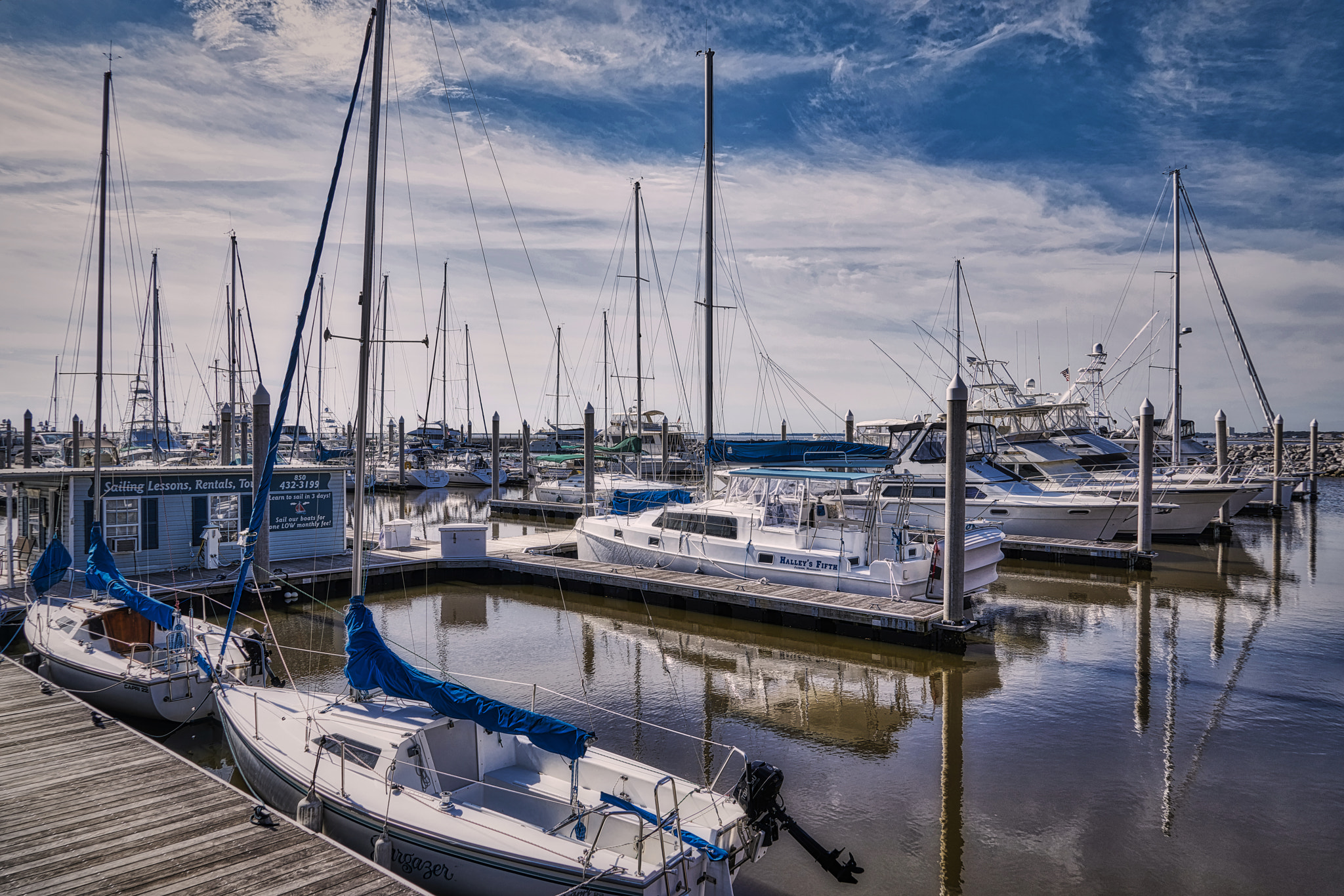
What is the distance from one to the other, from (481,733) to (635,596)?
469 inches

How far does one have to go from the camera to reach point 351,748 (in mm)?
7867

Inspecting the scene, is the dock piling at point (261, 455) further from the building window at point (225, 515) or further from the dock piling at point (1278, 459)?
the dock piling at point (1278, 459)

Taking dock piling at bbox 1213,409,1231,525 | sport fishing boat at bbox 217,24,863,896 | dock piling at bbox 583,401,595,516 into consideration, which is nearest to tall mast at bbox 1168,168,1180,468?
dock piling at bbox 1213,409,1231,525

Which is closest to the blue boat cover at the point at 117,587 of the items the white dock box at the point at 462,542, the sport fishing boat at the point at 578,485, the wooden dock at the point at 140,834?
the wooden dock at the point at 140,834

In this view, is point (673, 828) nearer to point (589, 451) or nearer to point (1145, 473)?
point (1145, 473)

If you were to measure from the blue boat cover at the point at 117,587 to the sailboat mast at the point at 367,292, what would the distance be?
12.5ft

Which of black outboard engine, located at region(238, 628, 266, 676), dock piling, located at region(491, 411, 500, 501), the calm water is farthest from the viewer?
dock piling, located at region(491, 411, 500, 501)

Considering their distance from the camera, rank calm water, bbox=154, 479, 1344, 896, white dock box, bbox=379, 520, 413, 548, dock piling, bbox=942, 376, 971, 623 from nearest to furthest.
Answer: calm water, bbox=154, 479, 1344, 896
dock piling, bbox=942, 376, 971, 623
white dock box, bbox=379, 520, 413, 548

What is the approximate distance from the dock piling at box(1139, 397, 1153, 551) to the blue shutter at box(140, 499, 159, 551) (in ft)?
84.0

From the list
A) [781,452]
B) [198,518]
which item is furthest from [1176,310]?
[198,518]

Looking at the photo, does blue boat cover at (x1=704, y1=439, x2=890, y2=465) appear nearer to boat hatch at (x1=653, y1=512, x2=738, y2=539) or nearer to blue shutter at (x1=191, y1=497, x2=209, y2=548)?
boat hatch at (x1=653, y1=512, x2=738, y2=539)

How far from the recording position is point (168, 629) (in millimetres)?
10805

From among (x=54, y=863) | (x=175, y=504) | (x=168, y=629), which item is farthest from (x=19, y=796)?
(x=175, y=504)

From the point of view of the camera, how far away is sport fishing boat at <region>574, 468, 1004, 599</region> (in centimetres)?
1694
